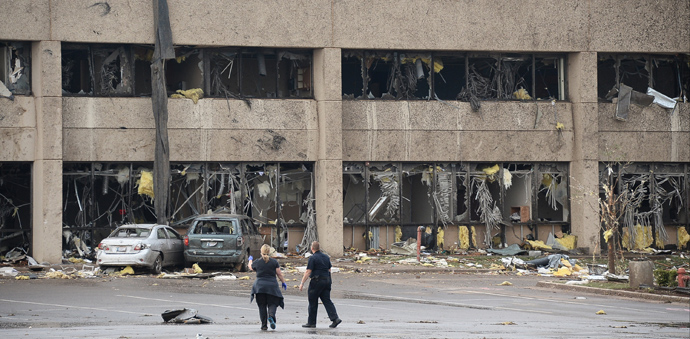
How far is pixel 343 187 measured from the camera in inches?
1335

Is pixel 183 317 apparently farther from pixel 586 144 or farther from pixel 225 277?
pixel 586 144

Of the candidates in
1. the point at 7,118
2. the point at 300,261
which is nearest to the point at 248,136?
the point at 300,261

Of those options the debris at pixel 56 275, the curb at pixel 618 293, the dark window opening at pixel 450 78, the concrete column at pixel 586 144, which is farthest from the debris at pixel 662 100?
the debris at pixel 56 275

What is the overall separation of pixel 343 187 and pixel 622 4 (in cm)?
1190

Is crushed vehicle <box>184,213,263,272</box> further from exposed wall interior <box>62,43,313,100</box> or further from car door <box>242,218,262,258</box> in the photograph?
exposed wall interior <box>62,43,313,100</box>

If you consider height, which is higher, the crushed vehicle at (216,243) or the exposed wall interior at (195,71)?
the exposed wall interior at (195,71)

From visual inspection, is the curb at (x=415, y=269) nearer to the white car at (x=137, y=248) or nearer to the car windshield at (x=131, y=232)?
the white car at (x=137, y=248)

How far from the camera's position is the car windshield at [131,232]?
1033 inches

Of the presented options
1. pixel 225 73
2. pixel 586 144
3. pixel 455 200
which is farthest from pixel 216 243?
pixel 586 144

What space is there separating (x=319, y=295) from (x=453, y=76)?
20066 mm

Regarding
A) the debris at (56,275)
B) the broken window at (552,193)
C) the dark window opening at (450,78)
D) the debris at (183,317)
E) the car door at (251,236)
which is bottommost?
the debris at (56,275)

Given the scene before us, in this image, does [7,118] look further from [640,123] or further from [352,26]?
[640,123]

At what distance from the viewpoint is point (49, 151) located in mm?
29922

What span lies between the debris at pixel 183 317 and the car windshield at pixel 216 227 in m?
11.2
